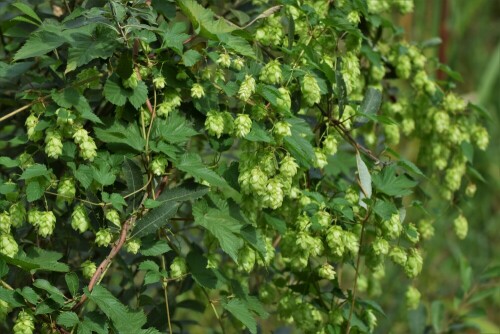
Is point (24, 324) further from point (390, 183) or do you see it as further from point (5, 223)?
point (390, 183)

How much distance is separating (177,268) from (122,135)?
316 millimetres

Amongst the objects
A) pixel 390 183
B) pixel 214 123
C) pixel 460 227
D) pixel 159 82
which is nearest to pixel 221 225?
pixel 214 123

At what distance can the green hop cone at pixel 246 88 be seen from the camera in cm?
178

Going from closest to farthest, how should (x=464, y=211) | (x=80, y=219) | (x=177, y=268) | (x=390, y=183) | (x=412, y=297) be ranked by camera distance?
(x=80, y=219) < (x=177, y=268) < (x=390, y=183) < (x=412, y=297) < (x=464, y=211)

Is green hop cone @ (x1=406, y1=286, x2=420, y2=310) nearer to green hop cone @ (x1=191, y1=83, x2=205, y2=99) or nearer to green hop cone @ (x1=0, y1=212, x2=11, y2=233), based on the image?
green hop cone @ (x1=191, y1=83, x2=205, y2=99)

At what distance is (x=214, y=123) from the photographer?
1833 millimetres

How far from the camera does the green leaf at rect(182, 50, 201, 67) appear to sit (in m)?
1.79

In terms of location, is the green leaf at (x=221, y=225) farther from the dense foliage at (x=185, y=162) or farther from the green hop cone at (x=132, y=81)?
the green hop cone at (x=132, y=81)

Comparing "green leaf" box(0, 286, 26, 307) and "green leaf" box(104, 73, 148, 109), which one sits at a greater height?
"green leaf" box(104, 73, 148, 109)

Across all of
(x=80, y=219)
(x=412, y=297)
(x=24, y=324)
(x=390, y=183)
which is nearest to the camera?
(x=24, y=324)

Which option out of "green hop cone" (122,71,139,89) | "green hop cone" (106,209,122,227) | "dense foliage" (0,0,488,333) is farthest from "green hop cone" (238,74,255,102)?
"green hop cone" (106,209,122,227)

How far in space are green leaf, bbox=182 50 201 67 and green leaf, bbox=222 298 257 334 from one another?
0.54 metres

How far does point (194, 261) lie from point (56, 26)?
1.96ft

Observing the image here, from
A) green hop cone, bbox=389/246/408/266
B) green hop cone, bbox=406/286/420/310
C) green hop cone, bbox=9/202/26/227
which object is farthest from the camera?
green hop cone, bbox=406/286/420/310
